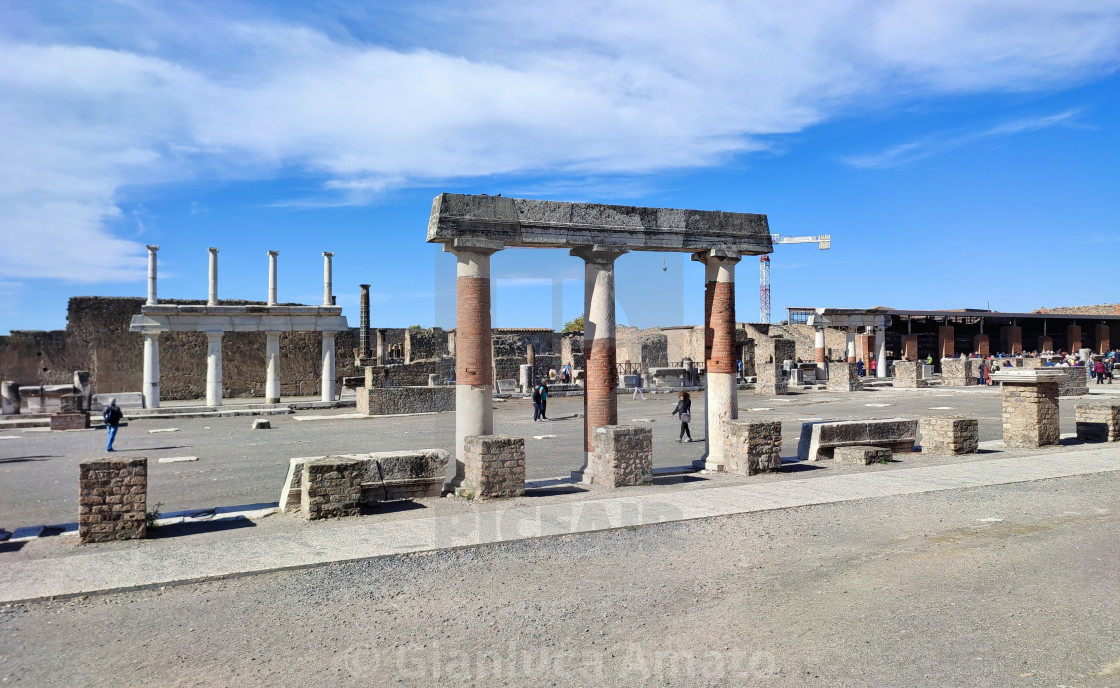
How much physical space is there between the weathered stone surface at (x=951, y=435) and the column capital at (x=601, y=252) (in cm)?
630

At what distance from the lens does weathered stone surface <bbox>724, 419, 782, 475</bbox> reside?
11.2 meters

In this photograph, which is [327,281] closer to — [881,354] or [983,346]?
[881,354]

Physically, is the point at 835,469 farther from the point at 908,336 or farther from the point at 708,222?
the point at 908,336

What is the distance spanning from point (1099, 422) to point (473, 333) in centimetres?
1234

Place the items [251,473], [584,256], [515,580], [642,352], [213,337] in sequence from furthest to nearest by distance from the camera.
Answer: [642,352], [213,337], [251,473], [584,256], [515,580]

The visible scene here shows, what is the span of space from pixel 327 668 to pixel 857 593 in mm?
3809

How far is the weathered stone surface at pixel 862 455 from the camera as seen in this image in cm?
1219

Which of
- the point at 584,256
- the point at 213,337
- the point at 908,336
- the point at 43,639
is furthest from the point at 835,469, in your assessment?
the point at 908,336

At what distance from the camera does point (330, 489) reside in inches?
336

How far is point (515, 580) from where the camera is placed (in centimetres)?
628

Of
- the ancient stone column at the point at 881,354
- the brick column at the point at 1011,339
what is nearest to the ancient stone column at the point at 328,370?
the ancient stone column at the point at 881,354

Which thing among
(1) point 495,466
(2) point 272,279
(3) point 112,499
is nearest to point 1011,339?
(2) point 272,279

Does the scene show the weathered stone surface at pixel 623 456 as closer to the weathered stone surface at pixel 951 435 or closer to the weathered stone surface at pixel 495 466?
the weathered stone surface at pixel 495 466

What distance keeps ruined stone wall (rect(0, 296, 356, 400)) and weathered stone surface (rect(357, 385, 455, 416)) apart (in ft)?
49.9
